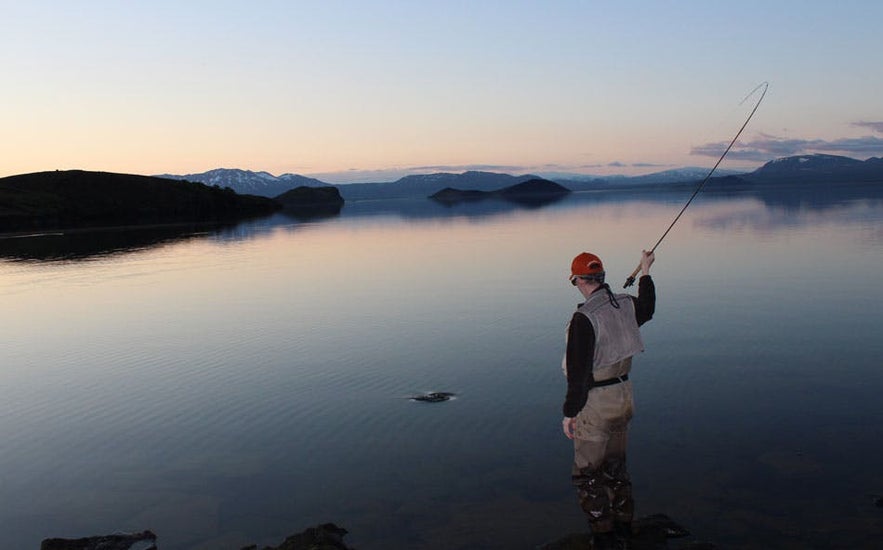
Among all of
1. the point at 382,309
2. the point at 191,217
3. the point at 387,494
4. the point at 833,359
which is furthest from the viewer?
the point at 191,217

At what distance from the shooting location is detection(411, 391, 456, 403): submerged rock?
44.2 feet

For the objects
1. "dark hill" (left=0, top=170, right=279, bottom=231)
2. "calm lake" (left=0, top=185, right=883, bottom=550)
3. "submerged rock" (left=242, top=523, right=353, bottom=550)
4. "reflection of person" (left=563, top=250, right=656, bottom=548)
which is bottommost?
"calm lake" (left=0, top=185, right=883, bottom=550)

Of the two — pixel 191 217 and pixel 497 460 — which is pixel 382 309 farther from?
pixel 191 217

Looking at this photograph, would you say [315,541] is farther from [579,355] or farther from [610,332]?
[610,332]

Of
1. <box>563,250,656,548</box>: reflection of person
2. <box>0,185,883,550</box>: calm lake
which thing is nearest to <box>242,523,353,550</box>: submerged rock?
<box>0,185,883,550</box>: calm lake

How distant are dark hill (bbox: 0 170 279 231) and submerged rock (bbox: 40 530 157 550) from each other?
12815 cm

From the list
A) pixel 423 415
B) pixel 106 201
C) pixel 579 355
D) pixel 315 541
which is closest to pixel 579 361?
pixel 579 355

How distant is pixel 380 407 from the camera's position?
517 inches

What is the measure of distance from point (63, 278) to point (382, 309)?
2435 centimetres

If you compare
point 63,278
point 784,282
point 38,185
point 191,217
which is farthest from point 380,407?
point 38,185

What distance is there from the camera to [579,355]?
22.2 ft

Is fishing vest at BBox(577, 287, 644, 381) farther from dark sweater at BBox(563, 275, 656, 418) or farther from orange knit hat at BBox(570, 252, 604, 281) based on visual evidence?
orange knit hat at BBox(570, 252, 604, 281)

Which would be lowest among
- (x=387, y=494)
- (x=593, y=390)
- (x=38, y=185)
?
(x=387, y=494)

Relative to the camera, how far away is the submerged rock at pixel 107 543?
8.06m
